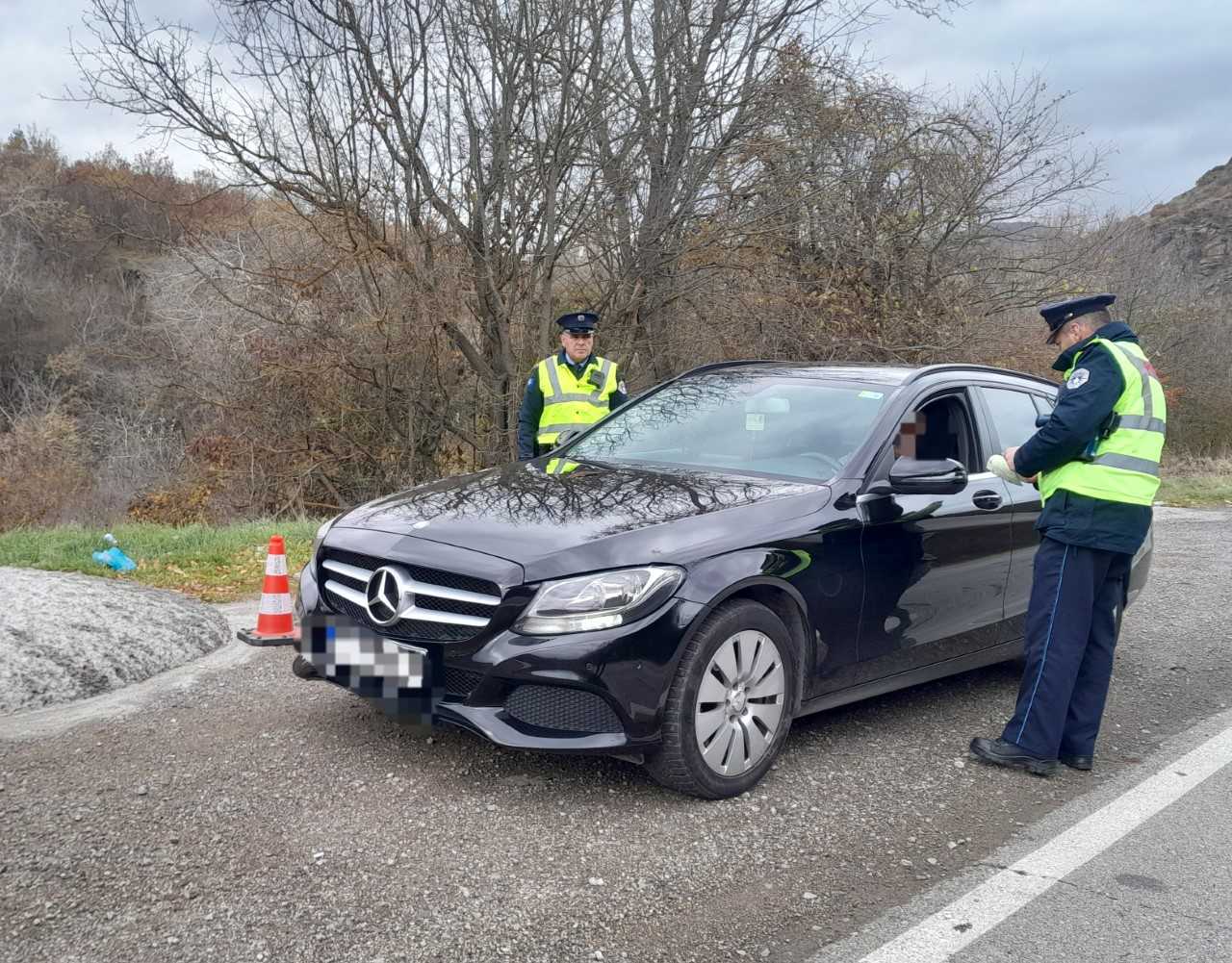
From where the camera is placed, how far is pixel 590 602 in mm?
3617

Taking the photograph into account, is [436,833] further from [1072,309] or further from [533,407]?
[533,407]

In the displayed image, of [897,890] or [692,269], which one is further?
[692,269]

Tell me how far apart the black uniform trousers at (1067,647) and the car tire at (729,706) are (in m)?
1.09

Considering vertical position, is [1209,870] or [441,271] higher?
[441,271]

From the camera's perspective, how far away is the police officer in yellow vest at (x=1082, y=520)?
4305 mm

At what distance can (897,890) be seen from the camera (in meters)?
3.31

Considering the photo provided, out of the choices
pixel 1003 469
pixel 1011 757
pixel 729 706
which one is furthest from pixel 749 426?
pixel 1011 757

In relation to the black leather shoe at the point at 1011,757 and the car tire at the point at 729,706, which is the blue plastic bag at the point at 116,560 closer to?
the car tire at the point at 729,706

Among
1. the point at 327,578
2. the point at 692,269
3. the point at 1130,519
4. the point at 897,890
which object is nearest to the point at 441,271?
the point at 692,269

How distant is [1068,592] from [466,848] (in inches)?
103

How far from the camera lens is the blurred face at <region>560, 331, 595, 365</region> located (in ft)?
23.3

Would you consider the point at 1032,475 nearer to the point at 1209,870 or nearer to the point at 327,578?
the point at 1209,870

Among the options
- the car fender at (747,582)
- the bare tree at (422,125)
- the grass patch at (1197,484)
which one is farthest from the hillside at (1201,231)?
the car fender at (747,582)

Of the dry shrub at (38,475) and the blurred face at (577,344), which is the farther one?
the dry shrub at (38,475)
